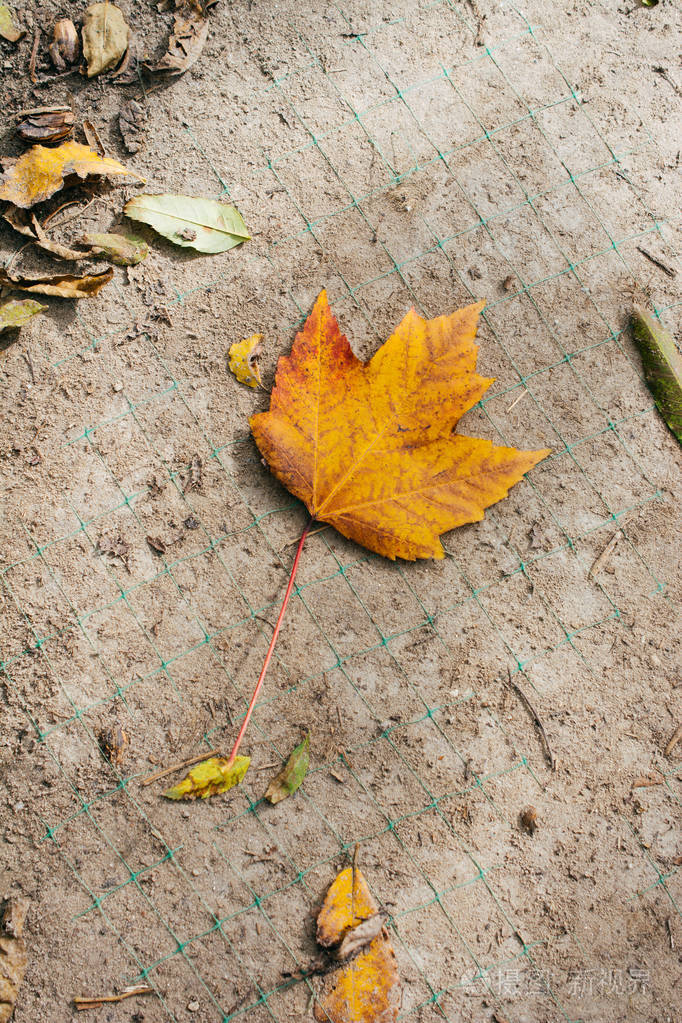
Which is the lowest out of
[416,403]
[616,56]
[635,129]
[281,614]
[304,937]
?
[304,937]

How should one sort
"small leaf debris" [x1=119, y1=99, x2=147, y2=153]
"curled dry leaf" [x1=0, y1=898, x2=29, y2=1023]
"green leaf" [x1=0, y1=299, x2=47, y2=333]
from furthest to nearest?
"small leaf debris" [x1=119, y1=99, x2=147, y2=153] < "green leaf" [x1=0, y1=299, x2=47, y2=333] < "curled dry leaf" [x1=0, y1=898, x2=29, y2=1023]

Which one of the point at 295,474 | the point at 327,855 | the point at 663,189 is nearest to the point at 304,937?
the point at 327,855

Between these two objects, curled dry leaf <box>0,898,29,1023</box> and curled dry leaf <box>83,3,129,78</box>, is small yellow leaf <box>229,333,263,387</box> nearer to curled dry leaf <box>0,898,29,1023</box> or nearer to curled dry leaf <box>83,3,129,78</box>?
curled dry leaf <box>83,3,129,78</box>

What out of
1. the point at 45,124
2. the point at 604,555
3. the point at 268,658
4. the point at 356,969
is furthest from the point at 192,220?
the point at 356,969

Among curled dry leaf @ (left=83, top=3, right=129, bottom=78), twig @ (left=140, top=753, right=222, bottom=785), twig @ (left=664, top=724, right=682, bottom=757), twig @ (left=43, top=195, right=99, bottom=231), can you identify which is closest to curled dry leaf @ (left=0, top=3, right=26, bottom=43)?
curled dry leaf @ (left=83, top=3, right=129, bottom=78)

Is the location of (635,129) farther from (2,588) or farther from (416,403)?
(2,588)
